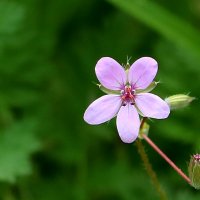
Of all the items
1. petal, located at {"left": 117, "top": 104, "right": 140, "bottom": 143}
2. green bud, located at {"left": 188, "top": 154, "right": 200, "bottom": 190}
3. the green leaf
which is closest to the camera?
petal, located at {"left": 117, "top": 104, "right": 140, "bottom": 143}

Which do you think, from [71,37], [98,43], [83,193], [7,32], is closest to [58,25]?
[71,37]

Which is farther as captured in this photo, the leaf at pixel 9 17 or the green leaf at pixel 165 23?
the green leaf at pixel 165 23

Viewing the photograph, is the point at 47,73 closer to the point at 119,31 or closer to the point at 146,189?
the point at 119,31

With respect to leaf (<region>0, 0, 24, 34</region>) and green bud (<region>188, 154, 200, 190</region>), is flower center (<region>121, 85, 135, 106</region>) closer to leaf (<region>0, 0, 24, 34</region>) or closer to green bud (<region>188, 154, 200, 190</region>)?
green bud (<region>188, 154, 200, 190</region>)

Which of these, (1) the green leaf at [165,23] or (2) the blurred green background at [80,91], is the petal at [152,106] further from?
(1) the green leaf at [165,23]

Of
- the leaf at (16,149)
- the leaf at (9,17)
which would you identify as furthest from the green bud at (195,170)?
the leaf at (9,17)

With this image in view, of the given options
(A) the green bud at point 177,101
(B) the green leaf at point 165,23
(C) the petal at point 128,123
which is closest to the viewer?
(C) the petal at point 128,123

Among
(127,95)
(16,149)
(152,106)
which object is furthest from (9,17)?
(152,106)

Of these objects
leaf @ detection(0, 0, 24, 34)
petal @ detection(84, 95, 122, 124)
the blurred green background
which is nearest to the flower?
petal @ detection(84, 95, 122, 124)
